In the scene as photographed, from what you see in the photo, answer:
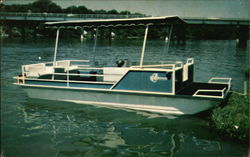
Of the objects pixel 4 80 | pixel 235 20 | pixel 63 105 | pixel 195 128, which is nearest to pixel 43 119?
pixel 63 105

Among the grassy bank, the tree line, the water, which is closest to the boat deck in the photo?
the water

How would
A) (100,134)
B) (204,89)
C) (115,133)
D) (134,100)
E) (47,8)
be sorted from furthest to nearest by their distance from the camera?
1. (47,8)
2. (204,89)
3. (134,100)
4. (115,133)
5. (100,134)

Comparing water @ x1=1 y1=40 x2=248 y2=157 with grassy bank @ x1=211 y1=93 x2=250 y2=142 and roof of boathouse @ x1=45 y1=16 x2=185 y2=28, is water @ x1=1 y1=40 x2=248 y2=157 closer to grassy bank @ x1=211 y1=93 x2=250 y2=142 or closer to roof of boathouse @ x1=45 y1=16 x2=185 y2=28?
grassy bank @ x1=211 y1=93 x2=250 y2=142

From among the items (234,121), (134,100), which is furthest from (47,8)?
(234,121)

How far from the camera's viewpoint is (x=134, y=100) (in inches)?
428

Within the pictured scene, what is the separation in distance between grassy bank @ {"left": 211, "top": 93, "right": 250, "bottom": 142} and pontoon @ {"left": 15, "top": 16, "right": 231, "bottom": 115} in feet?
2.24

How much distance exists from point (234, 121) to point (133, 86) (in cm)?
372

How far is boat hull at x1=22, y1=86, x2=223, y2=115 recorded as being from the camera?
1016 centimetres

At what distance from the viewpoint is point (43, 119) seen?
10.5m

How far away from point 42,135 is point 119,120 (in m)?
2.69

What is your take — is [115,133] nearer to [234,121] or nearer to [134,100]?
[134,100]

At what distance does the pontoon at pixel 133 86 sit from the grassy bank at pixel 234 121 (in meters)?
0.68

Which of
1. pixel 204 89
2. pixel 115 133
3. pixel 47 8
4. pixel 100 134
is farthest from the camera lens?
pixel 47 8

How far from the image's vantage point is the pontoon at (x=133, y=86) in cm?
1014
